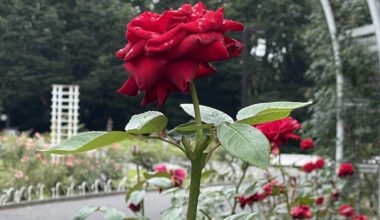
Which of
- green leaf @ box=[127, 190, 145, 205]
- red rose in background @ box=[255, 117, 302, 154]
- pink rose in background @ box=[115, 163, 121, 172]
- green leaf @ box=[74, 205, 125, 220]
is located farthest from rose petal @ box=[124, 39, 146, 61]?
pink rose in background @ box=[115, 163, 121, 172]

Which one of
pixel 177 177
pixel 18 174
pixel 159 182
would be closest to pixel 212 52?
pixel 159 182

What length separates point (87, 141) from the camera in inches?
20.4

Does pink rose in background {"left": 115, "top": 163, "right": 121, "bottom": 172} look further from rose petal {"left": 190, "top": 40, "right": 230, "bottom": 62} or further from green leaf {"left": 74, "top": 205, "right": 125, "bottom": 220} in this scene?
rose petal {"left": 190, "top": 40, "right": 230, "bottom": 62}

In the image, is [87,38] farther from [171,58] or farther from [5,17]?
[171,58]

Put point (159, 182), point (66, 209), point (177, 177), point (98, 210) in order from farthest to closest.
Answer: point (66, 209), point (177, 177), point (159, 182), point (98, 210)

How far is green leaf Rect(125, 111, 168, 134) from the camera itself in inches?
20.5

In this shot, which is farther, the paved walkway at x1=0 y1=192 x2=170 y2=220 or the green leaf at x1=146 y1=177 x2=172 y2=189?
the paved walkway at x1=0 y1=192 x2=170 y2=220

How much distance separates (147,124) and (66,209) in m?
5.07

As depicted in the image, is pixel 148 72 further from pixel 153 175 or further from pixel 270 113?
pixel 153 175

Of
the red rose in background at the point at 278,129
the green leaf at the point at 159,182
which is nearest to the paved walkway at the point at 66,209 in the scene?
the green leaf at the point at 159,182

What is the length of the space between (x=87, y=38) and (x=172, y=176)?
56.9 ft

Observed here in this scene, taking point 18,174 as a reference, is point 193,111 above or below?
above

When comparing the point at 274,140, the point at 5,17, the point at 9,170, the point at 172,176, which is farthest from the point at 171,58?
the point at 5,17

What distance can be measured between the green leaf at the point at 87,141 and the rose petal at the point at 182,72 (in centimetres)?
8
